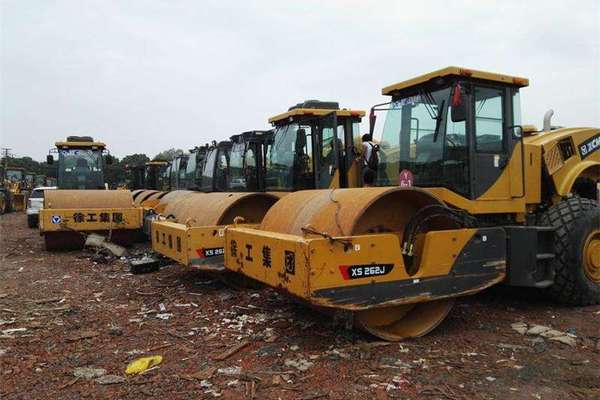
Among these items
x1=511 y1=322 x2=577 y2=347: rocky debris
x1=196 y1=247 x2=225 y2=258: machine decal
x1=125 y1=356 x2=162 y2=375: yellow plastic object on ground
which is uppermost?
x1=196 y1=247 x2=225 y2=258: machine decal

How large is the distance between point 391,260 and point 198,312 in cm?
240

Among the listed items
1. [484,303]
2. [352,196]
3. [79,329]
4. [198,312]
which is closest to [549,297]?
[484,303]

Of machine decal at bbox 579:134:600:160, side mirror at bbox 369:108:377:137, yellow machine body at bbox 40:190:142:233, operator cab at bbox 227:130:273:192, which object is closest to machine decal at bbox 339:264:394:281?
side mirror at bbox 369:108:377:137

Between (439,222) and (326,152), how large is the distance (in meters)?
3.14

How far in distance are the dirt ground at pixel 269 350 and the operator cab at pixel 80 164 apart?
806cm

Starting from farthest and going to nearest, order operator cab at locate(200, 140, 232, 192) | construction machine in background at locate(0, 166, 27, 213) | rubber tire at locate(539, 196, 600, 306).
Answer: construction machine in background at locate(0, 166, 27, 213)
operator cab at locate(200, 140, 232, 192)
rubber tire at locate(539, 196, 600, 306)

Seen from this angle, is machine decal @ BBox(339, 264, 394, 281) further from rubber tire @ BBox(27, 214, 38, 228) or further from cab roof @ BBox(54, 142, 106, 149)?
rubber tire @ BBox(27, 214, 38, 228)

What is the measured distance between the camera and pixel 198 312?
559cm

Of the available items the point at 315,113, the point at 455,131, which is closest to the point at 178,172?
the point at 315,113

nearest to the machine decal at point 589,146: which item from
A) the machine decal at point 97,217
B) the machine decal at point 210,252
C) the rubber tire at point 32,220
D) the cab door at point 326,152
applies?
the cab door at point 326,152

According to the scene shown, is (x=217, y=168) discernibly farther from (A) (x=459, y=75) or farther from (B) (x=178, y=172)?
(A) (x=459, y=75)

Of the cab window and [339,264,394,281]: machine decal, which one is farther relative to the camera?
the cab window

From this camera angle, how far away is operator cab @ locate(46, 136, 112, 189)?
553 inches

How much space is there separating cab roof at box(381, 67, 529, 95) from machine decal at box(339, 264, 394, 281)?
2.20 m
